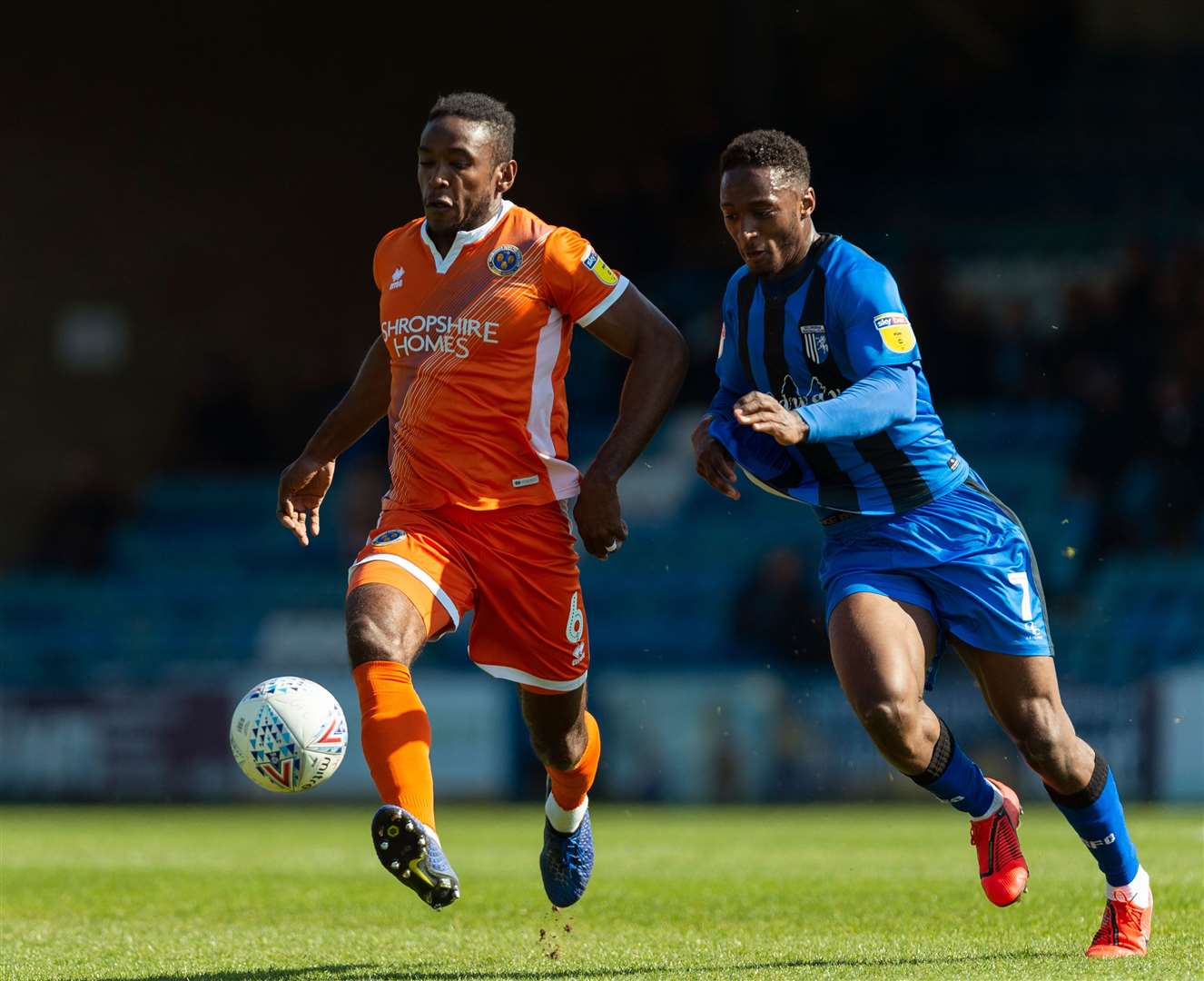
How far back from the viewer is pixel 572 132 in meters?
22.3

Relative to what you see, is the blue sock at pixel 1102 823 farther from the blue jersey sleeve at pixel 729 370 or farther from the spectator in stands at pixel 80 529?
the spectator in stands at pixel 80 529

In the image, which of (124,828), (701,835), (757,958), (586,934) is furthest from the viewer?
(124,828)

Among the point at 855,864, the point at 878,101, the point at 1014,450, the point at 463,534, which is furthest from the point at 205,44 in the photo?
the point at 463,534

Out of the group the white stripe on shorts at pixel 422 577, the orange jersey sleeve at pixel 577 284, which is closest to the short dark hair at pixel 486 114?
the orange jersey sleeve at pixel 577 284

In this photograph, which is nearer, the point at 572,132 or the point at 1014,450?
the point at 1014,450

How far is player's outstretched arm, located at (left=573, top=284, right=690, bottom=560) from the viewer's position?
6137mm

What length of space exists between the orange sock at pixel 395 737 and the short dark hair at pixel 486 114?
1.76 m

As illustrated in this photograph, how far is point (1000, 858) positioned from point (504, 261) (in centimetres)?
252

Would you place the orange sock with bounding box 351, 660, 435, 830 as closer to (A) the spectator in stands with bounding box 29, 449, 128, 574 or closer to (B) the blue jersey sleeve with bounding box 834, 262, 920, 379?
(B) the blue jersey sleeve with bounding box 834, 262, 920, 379

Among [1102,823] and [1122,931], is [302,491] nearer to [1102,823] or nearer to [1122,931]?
[1102,823]

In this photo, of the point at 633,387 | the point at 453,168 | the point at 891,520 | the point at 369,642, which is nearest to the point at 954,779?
the point at 891,520

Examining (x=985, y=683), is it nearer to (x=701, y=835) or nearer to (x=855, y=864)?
(x=855, y=864)

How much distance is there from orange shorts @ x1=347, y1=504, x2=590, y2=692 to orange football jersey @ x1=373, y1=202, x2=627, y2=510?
0.07 metres

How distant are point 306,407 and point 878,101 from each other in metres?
7.15
